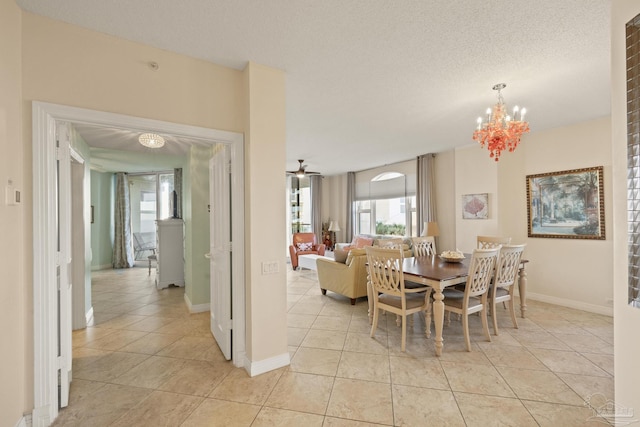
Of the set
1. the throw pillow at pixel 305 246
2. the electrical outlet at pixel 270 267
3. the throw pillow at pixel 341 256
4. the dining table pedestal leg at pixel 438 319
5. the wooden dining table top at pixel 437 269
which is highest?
the electrical outlet at pixel 270 267

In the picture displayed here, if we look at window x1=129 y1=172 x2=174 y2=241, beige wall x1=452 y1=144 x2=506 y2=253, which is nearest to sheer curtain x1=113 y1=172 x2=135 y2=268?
window x1=129 y1=172 x2=174 y2=241

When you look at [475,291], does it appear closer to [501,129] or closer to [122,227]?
[501,129]

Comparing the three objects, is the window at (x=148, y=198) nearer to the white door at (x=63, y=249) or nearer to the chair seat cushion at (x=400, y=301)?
the white door at (x=63, y=249)

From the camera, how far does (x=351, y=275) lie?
13.7 feet

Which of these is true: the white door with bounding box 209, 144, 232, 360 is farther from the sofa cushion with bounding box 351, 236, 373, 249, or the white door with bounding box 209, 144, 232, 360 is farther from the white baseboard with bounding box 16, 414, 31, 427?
the sofa cushion with bounding box 351, 236, 373, 249

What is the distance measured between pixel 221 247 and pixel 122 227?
626cm

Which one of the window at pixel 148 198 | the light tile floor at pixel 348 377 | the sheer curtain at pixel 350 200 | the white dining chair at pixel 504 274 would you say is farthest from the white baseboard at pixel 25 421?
the sheer curtain at pixel 350 200

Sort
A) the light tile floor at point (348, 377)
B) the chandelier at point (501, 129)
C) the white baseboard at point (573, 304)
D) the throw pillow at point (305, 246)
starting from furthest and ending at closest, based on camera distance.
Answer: the throw pillow at point (305, 246) < the white baseboard at point (573, 304) < the chandelier at point (501, 129) < the light tile floor at point (348, 377)

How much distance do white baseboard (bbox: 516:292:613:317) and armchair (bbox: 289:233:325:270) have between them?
14.4 feet

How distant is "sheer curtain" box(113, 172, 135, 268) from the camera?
7.26m

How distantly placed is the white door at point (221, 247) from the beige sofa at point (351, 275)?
199cm

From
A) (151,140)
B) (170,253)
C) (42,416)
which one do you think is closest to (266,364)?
(42,416)

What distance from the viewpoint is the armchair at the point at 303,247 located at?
7023mm

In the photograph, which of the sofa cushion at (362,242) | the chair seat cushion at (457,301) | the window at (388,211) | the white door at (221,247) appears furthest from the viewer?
the window at (388,211)
